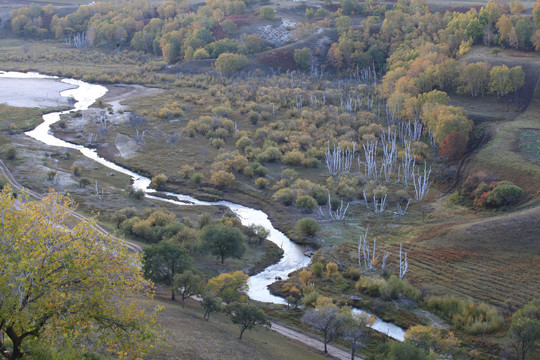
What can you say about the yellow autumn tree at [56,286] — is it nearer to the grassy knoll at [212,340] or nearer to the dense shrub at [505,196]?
the grassy knoll at [212,340]

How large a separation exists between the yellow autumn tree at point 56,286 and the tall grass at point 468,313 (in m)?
30.4

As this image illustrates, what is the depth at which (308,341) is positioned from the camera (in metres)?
41.1

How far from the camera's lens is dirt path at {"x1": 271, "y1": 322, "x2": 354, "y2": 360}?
39094mm

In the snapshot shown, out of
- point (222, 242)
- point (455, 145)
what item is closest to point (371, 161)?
point (455, 145)

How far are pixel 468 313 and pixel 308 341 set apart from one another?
14.0 metres

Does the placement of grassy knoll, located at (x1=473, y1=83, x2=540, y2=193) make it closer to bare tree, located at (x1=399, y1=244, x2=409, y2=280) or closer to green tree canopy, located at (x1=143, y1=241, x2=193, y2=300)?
bare tree, located at (x1=399, y1=244, x2=409, y2=280)

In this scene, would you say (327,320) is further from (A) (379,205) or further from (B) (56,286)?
(A) (379,205)

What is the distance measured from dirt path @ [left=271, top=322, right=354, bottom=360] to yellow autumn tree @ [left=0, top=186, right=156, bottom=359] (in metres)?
21.0

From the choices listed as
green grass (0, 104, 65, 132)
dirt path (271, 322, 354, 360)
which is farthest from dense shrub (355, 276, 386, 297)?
green grass (0, 104, 65, 132)

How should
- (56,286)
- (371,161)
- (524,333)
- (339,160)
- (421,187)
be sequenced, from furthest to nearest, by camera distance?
1. (371,161)
2. (339,160)
3. (421,187)
4. (524,333)
5. (56,286)

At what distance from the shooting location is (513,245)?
52.3 metres

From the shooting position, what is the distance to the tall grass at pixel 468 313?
4222 centimetres

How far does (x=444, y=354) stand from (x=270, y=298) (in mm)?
16852

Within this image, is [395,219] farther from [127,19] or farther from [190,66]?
[127,19]
